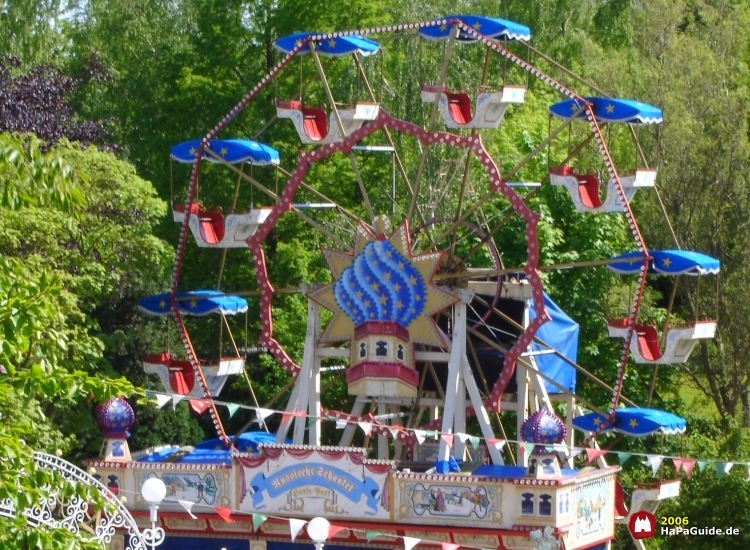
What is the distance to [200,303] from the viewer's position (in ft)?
80.4

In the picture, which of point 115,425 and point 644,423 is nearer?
point 644,423

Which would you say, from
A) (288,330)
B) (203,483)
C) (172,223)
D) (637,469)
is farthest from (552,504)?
(172,223)

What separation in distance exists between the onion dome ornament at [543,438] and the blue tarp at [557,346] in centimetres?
350

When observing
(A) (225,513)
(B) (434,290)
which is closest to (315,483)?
(A) (225,513)

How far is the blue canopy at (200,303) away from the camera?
24.3 m

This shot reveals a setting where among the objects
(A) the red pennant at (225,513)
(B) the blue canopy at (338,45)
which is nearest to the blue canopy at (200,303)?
(A) the red pennant at (225,513)

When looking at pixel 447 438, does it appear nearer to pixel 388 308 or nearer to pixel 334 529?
pixel 334 529

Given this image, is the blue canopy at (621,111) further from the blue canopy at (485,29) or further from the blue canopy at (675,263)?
the blue canopy at (675,263)

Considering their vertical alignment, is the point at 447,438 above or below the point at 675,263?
below

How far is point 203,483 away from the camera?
2220 cm

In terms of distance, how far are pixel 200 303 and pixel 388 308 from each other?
3331 mm

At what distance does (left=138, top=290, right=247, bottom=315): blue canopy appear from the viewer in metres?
24.3

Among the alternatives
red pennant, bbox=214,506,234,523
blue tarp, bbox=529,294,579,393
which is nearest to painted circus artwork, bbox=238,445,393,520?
red pennant, bbox=214,506,234,523

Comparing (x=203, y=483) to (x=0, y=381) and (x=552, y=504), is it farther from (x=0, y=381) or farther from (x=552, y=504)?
(x=0, y=381)
